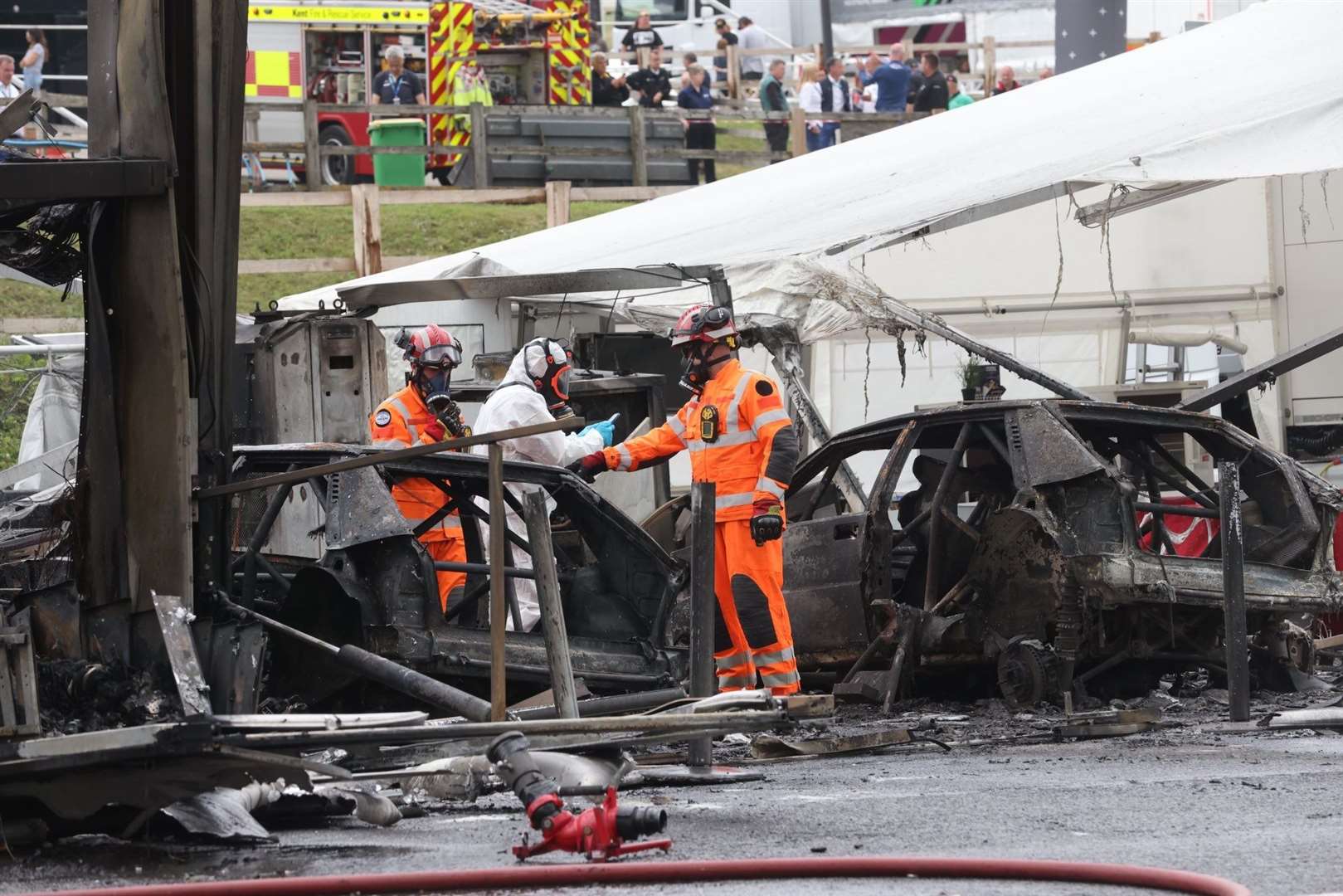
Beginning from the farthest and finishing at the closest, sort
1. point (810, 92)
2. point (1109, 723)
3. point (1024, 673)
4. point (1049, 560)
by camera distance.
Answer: point (810, 92) → point (1024, 673) → point (1049, 560) → point (1109, 723)

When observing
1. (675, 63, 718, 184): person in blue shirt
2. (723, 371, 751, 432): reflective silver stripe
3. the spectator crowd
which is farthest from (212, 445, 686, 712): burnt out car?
(675, 63, 718, 184): person in blue shirt

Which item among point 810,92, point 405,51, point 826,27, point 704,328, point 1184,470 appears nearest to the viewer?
point 704,328

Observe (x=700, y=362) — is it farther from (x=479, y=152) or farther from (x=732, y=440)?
(x=479, y=152)

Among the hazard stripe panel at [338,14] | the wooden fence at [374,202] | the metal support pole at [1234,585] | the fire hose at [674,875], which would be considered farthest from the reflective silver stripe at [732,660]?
the hazard stripe panel at [338,14]

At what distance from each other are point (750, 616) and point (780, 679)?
12.8 inches

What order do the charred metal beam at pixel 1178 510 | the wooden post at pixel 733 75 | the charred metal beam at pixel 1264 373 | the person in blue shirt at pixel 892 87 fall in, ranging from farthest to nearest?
the wooden post at pixel 733 75
the person in blue shirt at pixel 892 87
the charred metal beam at pixel 1264 373
the charred metal beam at pixel 1178 510

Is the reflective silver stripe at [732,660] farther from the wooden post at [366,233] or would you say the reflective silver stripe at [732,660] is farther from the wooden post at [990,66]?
the wooden post at [990,66]

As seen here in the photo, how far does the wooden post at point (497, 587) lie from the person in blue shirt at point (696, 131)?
19.9m

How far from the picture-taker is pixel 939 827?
20.7 feet

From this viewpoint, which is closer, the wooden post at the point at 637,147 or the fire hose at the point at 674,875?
the fire hose at the point at 674,875

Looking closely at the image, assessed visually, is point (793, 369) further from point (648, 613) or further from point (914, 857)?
point (914, 857)

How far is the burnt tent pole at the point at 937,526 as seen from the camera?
9.88 metres

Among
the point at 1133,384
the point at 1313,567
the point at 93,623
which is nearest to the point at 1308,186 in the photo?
the point at 1133,384

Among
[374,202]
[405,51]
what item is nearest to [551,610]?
[374,202]
